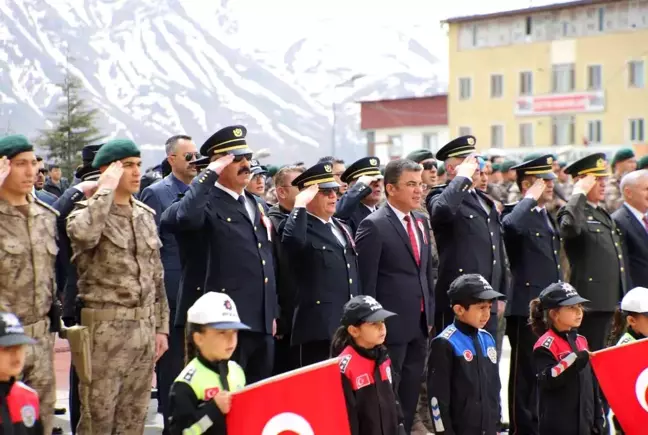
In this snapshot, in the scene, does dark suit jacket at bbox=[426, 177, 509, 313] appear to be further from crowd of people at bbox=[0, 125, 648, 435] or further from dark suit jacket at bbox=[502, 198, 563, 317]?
dark suit jacket at bbox=[502, 198, 563, 317]

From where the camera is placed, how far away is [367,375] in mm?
6121

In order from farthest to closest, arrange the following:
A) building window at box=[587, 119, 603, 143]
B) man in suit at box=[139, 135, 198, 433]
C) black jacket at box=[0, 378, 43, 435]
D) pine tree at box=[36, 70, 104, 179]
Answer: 1. building window at box=[587, 119, 603, 143]
2. pine tree at box=[36, 70, 104, 179]
3. man in suit at box=[139, 135, 198, 433]
4. black jacket at box=[0, 378, 43, 435]

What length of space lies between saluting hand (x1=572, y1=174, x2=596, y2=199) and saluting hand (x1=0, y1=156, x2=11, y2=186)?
15.3 feet

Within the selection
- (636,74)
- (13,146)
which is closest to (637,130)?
(636,74)

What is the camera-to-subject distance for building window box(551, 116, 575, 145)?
53.1m

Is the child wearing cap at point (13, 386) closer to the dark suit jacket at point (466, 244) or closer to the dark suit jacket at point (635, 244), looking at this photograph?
the dark suit jacket at point (466, 244)

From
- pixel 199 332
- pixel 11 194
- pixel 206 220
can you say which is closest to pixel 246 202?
pixel 206 220

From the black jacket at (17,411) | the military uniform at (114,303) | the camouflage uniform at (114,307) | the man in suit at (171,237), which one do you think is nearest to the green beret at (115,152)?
the military uniform at (114,303)

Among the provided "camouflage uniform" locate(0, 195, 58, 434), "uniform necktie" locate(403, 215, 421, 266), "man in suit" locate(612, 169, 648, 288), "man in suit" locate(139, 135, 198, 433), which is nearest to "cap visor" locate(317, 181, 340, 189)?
"uniform necktie" locate(403, 215, 421, 266)

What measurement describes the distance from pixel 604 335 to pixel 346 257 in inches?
98.2

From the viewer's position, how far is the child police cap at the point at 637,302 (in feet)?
23.3

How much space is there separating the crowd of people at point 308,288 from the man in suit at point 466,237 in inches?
0.6

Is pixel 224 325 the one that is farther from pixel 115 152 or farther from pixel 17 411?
pixel 115 152

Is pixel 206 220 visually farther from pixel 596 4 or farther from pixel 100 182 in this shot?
pixel 596 4
